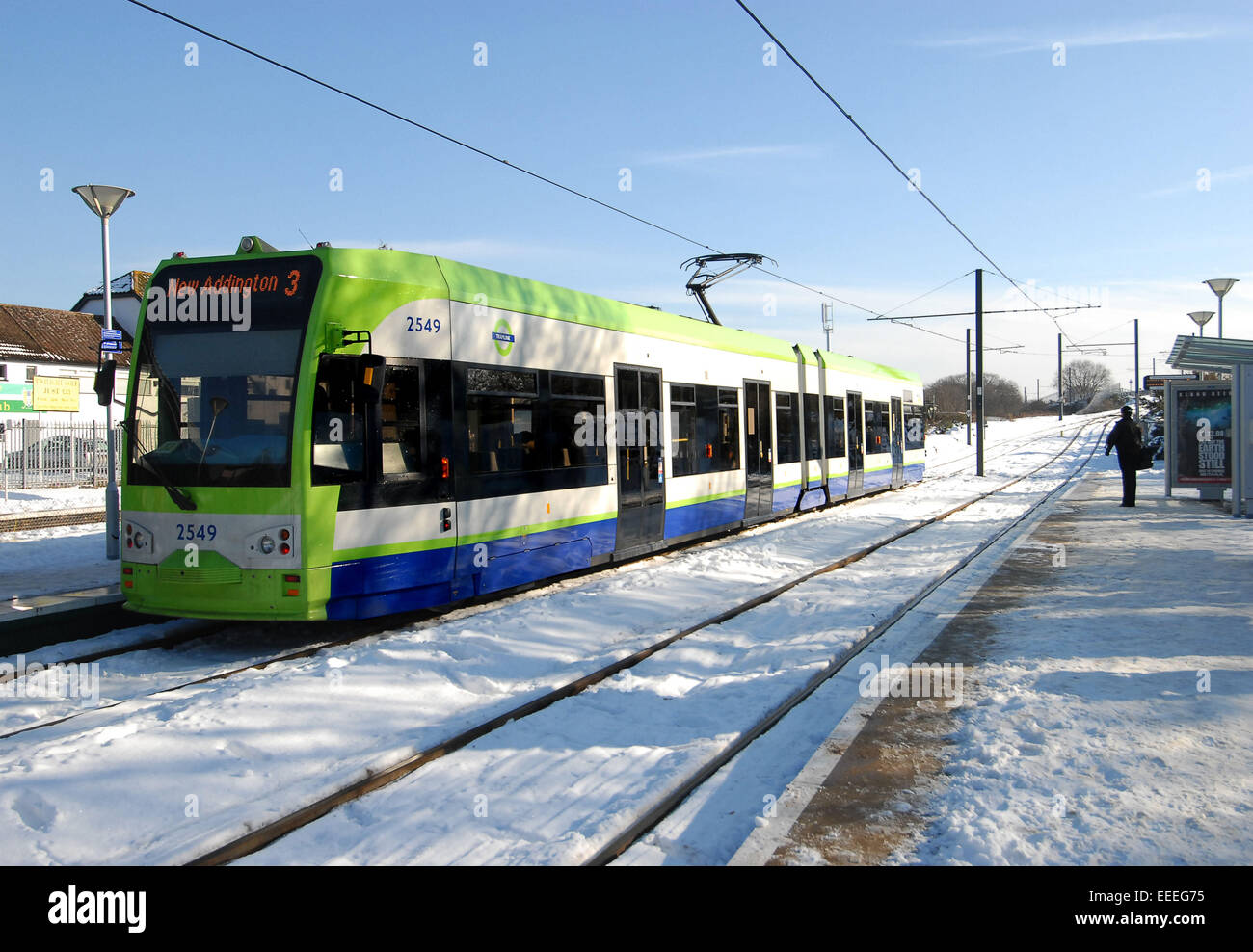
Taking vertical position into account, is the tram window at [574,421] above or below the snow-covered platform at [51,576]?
above

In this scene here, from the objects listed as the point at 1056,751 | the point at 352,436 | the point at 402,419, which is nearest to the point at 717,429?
the point at 402,419

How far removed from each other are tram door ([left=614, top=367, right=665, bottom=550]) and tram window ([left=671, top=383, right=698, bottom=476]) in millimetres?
414

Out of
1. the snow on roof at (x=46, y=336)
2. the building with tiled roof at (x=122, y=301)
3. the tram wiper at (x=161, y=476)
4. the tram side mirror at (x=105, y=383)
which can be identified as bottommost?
the tram wiper at (x=161, y=476)

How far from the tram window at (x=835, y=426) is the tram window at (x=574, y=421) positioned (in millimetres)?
10208

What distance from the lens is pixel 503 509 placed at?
30.9 ft

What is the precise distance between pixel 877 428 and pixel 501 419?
17.0 m

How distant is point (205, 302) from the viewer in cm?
805

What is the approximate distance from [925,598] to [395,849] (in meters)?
7.04

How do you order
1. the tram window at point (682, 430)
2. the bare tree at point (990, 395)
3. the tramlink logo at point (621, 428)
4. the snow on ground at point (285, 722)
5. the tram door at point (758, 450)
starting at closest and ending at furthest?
the snow on ground at point (285, 722) < the tramlink logo at point (621, 428) < the tram window at point (682, 430) < the tram door at point (758, 450) < the bare tree at point (990, 395)

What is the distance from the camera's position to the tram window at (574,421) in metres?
10.4

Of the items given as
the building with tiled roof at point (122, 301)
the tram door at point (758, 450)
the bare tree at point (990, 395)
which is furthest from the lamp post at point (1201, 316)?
the bare tree at point (990, 395)

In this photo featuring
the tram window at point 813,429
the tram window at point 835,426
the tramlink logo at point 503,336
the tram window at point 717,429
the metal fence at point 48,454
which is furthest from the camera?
the metal fence at point 48,454

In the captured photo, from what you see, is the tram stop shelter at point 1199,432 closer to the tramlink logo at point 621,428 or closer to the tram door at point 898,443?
the tram door at point 898,443

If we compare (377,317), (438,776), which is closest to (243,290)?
(377,317)
